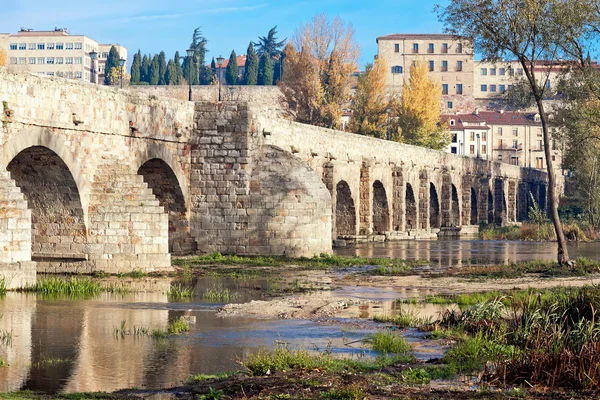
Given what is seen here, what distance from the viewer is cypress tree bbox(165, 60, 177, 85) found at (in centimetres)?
13893

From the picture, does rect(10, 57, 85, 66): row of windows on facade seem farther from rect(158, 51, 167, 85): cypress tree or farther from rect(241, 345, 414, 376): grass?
rect(241, 345, 414, 376): grass

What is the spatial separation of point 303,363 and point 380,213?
4005cm

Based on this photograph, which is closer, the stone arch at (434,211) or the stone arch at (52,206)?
the stone arch at (52,206)

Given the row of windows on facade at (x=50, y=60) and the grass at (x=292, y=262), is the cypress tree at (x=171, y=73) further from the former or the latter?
the grass at (x=292, y=262)

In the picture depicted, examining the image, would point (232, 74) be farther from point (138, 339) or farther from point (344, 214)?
point (138, 339)

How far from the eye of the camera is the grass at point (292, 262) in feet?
96.5

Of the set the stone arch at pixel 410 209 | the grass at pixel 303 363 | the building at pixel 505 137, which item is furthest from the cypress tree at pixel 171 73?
the grass at pixel 303 363

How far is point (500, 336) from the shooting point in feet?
44.6

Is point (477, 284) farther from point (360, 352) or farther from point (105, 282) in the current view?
point (360, 352)

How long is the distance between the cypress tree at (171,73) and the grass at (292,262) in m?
107

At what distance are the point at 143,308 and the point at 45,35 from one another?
152548 mm

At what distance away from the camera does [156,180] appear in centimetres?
3180

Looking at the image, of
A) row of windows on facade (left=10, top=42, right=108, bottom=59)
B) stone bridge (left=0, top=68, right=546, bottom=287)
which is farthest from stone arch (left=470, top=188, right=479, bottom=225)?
row of windows on facade (left=10, top=42, right=108, bottom=59)

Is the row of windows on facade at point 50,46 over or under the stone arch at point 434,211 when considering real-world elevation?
over
